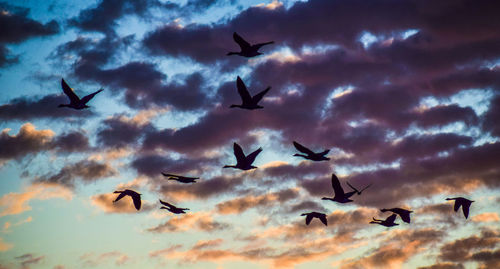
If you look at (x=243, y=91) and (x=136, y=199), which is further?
(x=136, y=199)

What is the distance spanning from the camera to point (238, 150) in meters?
22.5

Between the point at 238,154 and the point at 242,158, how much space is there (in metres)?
0.48

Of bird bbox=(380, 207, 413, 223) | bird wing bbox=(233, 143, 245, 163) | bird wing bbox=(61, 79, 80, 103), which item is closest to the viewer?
bird wing bbox=(233, 143, 245, 163)

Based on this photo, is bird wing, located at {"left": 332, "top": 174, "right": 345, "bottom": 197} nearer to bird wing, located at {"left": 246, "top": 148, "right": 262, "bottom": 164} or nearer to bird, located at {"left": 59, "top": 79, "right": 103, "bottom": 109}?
bird wing, located at {"left": 246, "top": 148, "right": 262, "bottom": 164}

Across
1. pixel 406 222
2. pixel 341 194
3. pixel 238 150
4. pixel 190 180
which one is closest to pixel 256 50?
pixel 238 150

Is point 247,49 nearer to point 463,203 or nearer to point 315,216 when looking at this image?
point 315,216

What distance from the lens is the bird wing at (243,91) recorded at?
66.8 feet

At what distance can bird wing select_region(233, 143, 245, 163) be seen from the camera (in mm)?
22453

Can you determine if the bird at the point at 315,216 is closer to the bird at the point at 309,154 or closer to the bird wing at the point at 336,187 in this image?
the bird wing at the point at 336,187

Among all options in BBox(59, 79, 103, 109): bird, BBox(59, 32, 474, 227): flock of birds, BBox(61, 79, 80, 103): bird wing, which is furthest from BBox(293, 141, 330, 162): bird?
BBox(61, 79, 80, 103): bird wing

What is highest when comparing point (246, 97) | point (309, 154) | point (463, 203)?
point (246, 97)

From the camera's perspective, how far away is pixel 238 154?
894 inches

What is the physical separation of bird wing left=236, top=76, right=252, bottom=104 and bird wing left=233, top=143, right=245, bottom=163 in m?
2.37

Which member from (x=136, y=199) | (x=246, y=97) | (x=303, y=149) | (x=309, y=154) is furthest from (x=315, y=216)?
(x=136, y=199)
